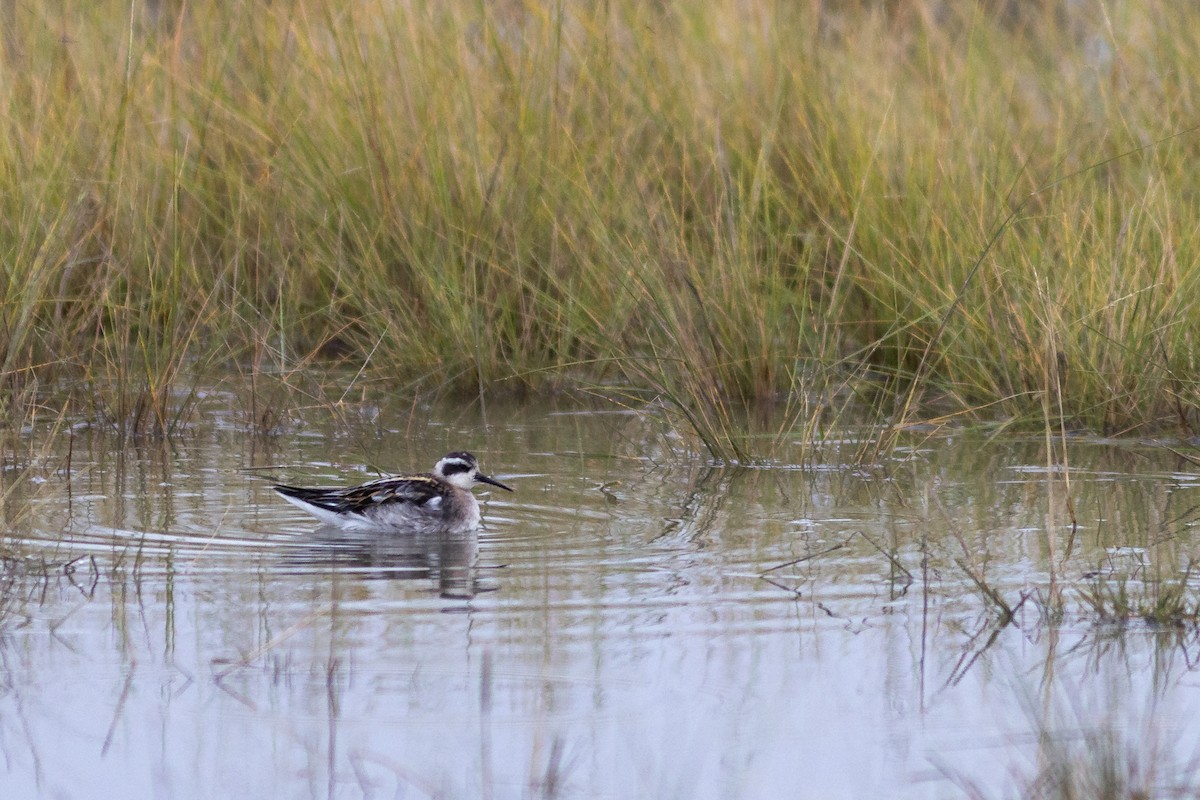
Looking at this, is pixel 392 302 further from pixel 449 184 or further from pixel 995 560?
pixel 995 560

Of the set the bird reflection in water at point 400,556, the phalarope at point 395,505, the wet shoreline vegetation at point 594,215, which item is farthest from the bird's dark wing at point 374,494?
the wet shoreline vegetation at point 594,215

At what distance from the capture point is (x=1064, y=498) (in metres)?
7.80

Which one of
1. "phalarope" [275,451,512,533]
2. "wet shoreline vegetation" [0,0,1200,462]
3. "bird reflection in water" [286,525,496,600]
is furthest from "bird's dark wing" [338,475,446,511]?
"wet shoreline vegetation" [0,0,1200,462]

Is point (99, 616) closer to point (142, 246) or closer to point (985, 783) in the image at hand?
point (985, 783)

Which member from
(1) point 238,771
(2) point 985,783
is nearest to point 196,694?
(1) point 238,771

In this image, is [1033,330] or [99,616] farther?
[1033,330]

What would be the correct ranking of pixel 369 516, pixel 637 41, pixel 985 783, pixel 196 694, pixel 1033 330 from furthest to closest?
pixel 637 41 < pixel 1033 330 < pixel 369 516 < pixel 196 694 < pixel 985 783

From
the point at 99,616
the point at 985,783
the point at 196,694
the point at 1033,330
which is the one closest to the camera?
the point at 985,783

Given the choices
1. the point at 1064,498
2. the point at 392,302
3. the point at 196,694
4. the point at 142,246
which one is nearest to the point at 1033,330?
the point at 1064,498

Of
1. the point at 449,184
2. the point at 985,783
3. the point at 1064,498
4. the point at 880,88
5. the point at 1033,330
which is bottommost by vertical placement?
the point at 985,783

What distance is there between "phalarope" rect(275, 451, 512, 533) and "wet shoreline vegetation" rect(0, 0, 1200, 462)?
1393 mm

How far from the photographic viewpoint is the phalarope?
745cm

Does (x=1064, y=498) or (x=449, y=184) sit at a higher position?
(x=449, y=184)

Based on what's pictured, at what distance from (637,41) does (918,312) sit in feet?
8.87
